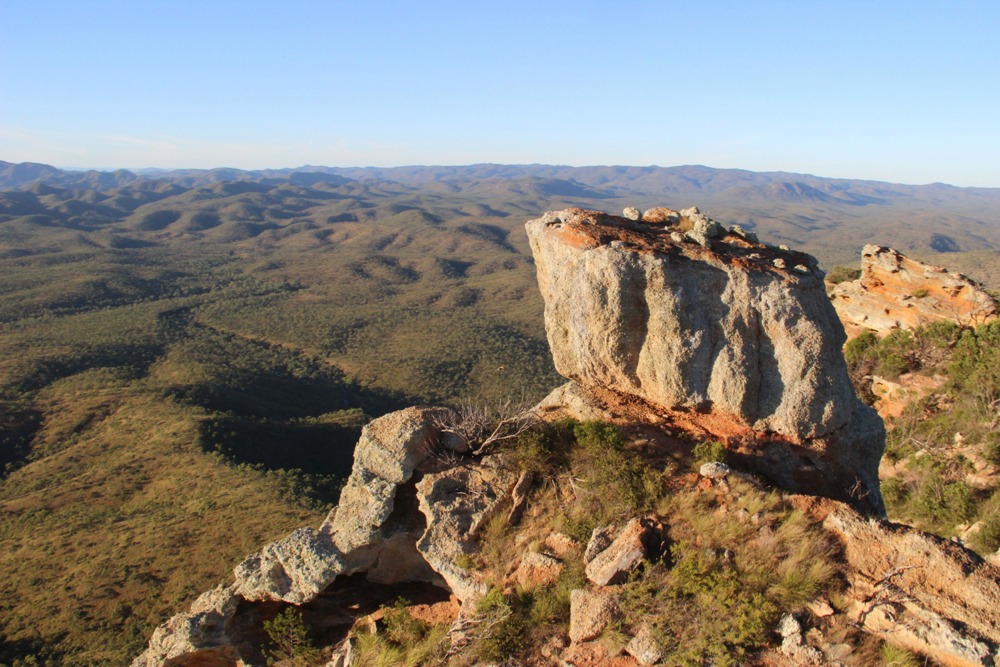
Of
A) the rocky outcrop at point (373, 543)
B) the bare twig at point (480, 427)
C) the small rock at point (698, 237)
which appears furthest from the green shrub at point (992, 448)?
the rocky outcrop at point (373, 543)

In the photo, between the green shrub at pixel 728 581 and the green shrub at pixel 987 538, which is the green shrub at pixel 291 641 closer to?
the green shrub at pixel 728 581

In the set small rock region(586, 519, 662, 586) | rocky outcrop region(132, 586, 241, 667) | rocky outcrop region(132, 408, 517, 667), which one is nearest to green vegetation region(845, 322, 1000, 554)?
small rock region(586, 519, 662, 586)

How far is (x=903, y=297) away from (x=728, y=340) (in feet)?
63.5

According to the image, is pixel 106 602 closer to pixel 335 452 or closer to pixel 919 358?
pixel 335 452

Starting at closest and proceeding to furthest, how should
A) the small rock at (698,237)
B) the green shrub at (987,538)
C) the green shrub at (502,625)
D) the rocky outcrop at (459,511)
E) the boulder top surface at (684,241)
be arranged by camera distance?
1. the green shrub at (502,625)
2. the rocky outcrop at (459,511)
3. the boulder top surface at (684,241)
4. the small rock at (698,237)
5. the green shrub at (987,538)

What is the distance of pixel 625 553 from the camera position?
9.02 m

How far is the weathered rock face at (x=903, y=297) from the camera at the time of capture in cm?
2500

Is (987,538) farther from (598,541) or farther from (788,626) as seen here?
(598,541)

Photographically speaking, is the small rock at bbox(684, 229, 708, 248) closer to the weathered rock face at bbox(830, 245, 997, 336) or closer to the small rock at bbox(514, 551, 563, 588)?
the small rock at bbox(514, 551, 563, 588)

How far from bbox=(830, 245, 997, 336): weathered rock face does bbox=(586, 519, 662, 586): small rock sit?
22454 millimetres

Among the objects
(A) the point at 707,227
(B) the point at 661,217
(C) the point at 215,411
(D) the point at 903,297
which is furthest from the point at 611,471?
(C) the point at 215,411

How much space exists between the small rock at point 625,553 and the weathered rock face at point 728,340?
354cm

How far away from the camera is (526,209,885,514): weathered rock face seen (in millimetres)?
11672

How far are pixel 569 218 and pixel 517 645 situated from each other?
27.4 ft
